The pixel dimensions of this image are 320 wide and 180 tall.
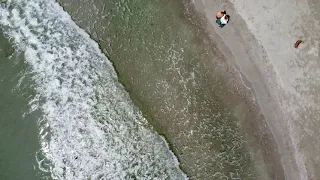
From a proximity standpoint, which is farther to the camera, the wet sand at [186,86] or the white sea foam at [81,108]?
the white sea foam at [81,108]

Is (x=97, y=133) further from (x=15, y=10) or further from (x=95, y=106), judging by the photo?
(x=15, y=10)

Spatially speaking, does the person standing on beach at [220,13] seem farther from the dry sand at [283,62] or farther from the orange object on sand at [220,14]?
the dry sand at [283,62]

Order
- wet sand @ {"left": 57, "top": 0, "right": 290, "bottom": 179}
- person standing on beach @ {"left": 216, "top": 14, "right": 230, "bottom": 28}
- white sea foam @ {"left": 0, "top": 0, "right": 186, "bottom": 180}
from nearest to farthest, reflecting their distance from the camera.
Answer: person standing on beach @ {"left": 216, "top": 14, "right": 230, "bottom": 28} < wet sand @ {"left": 57, "top": 0, "right": 290, "bottom": 179} < white sea foam @ {"left": 0, "top": 0, "right": 186, "bottom": 180}

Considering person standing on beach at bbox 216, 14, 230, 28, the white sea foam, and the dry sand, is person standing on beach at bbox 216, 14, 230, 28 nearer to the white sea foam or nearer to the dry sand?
the dry sand

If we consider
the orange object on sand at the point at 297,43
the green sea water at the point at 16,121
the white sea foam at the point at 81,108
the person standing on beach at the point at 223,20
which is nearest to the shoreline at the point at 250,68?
the person standing on beach at the point at 223,20

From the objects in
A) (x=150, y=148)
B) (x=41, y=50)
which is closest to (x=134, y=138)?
(x=150, y=148)

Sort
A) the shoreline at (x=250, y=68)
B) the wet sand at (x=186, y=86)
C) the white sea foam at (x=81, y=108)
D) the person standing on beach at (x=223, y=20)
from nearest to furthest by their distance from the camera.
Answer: the person standing on beach at (x=223, y=20)
the shoreline at (x=250, y=68)
the wet sand at (x=186, y=86)
the white sea foam at (x=81, y=108)

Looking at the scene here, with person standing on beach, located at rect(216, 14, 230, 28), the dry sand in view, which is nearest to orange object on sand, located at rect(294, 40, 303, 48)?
the dry sand
